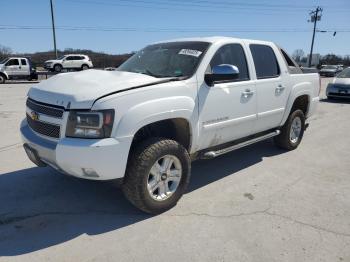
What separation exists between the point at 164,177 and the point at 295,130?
3534 millimetres

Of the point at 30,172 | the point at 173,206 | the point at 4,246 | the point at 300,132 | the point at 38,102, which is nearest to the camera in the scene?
the point at 4,246

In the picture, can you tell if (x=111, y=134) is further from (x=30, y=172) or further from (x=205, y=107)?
(x=30, y=172)

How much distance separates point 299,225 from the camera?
143 inches

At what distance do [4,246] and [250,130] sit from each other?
339 cm

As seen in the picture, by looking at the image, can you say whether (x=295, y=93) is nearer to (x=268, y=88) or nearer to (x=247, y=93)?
(x=268, y=88)

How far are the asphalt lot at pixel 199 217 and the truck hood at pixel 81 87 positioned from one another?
1.23m

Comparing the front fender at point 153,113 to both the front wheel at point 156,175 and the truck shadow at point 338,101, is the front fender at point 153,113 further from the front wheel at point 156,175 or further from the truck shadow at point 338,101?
the truck shadow at point 338,101

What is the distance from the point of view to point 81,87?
11.5 feet

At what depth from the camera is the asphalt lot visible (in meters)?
3.15

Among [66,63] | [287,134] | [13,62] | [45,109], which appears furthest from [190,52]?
Result: [66,63]

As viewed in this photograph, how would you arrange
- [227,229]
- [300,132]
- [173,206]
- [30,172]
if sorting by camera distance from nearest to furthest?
[227,229] → [173,206] → [30,172] → [300,132]

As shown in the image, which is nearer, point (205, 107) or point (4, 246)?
point (4, 246)

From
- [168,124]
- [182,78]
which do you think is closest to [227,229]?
[168,124]

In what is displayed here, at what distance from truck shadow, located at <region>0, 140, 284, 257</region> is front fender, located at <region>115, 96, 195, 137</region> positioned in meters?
0.67
